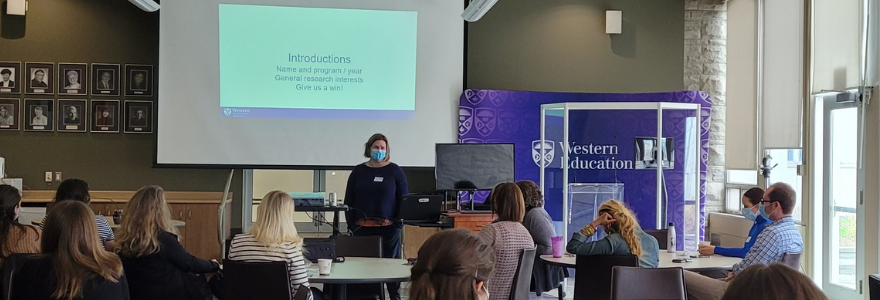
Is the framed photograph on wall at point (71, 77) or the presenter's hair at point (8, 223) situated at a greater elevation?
the framed photograph on wall at point (71, 77)

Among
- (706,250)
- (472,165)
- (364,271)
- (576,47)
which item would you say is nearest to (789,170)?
(576,47)

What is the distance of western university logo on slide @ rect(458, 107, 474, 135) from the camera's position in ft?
27.2

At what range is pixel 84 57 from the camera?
822cm

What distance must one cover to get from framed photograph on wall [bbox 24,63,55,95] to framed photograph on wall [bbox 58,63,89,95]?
0.28 ft

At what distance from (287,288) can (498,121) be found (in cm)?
491

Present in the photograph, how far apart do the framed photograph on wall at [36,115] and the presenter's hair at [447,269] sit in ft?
23.7

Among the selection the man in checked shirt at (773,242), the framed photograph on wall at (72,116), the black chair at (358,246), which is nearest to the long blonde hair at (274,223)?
the black chair at (358,246)

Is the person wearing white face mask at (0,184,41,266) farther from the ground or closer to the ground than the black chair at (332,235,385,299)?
farther from the ground

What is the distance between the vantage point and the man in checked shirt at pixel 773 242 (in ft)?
15.2

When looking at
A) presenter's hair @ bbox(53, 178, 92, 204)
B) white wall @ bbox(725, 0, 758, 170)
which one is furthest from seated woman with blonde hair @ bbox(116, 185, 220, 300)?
white wall @ bbox(725, 0, 758, 170)

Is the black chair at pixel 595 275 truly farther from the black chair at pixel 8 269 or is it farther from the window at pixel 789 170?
the window at pixel 789 170

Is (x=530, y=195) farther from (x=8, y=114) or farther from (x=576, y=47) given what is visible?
(x=8, y=114)

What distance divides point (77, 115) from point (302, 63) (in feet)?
8.20

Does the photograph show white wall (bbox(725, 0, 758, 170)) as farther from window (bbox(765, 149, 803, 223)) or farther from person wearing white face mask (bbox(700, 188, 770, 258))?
person wearing white face mask (bbox(700, 188, 770, 258))
